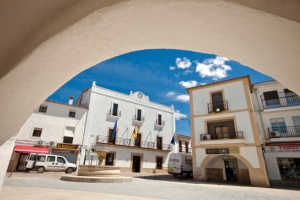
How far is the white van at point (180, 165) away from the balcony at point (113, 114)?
29.7ft

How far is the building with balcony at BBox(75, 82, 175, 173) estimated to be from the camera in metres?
20.1

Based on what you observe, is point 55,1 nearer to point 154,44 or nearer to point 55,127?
point 154,44

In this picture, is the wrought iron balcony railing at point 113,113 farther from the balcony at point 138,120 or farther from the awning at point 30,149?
the awning at point 30,149

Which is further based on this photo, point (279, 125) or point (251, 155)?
point (279, 125)

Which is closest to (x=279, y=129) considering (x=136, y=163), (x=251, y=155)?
(x=251, y=155)

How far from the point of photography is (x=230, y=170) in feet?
47.8

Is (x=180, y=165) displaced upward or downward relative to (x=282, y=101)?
downward

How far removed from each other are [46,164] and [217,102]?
1548 cm

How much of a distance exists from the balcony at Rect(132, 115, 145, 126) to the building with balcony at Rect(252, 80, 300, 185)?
45.0 ft

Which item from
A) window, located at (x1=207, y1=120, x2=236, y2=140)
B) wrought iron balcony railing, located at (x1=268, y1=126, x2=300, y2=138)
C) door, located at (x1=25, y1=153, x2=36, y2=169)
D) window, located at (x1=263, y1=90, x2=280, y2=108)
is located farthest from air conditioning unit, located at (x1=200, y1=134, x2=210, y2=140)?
door, located at (x1=25, y1=153, x2=36, y2=169)

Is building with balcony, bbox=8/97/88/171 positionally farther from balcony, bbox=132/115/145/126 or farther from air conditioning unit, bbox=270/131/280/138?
air conditioning unit, bbox=270/131/280/138

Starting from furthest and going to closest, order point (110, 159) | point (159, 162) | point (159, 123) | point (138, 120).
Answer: point (159, 123), point (138, 120), point (159, 162), point (110, 159)

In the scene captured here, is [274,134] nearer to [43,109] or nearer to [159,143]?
[159,143]

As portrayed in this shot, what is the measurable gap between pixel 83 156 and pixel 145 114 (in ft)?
32.6
